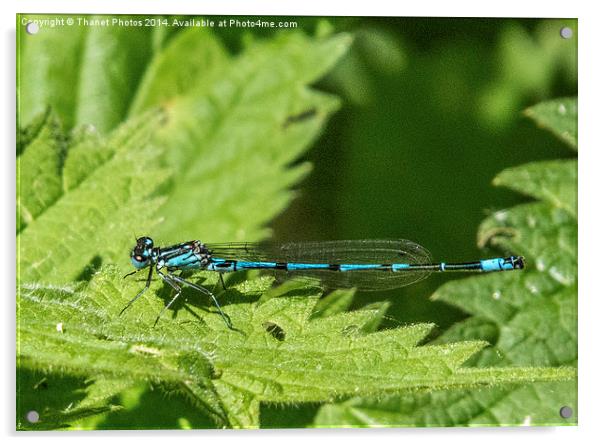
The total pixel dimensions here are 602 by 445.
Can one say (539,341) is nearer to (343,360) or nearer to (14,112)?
(343,360)

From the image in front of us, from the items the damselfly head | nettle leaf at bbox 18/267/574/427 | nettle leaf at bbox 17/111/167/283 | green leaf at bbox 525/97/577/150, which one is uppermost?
green leaf at bbox 525/97/577/150

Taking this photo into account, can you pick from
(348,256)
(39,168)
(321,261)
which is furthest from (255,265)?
(39,168)

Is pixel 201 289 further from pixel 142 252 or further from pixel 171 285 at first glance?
pixel 142 252

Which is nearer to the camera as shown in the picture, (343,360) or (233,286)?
(343,360)

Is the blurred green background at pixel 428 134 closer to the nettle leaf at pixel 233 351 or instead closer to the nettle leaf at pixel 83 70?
the nettle leaf at pixel 233 351

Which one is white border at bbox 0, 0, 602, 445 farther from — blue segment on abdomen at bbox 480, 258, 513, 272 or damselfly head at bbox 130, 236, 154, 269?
damselfly head at bbox 130, 236, 154, 269

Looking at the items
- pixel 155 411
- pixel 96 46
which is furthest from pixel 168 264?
pixel 96 46

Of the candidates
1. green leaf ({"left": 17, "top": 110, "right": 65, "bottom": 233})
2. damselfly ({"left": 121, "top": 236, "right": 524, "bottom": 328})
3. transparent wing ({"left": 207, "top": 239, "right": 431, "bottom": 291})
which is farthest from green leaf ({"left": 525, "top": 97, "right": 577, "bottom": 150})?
green leaf ({"left": 17, "top": 110, "right": 65, "bottom": 233})
